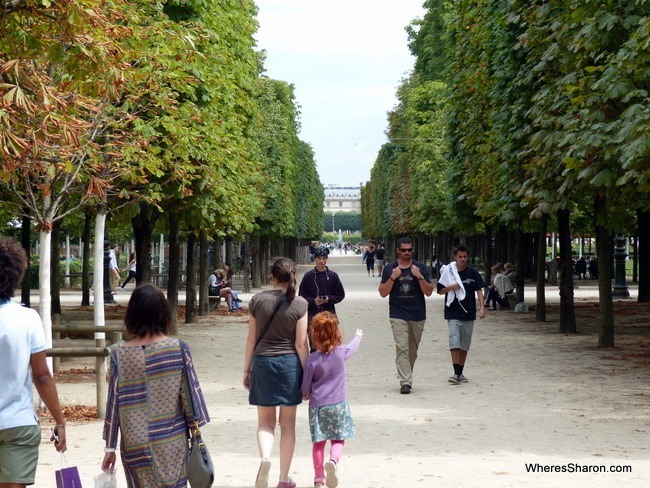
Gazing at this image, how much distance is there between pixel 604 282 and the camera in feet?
68.9

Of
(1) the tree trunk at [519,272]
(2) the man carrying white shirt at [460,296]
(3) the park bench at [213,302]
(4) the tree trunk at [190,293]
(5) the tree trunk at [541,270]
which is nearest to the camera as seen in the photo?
(2) the man carrying white shirt at [460,296]

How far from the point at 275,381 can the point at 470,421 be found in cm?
414

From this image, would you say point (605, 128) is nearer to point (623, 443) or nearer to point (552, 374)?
point (552, 374)

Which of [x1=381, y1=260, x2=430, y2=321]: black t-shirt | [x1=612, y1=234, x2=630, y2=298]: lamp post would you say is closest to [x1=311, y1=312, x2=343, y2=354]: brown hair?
[x1=381, y1=260, x2=430, y2=321]: black t-shirt

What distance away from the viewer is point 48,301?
13.6 metres

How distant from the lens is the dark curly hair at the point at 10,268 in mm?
6066

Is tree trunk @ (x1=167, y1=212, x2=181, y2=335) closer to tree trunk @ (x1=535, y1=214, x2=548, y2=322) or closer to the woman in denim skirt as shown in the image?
tree trunk @ (x1=535, y1=214, x2=548, y2=322)

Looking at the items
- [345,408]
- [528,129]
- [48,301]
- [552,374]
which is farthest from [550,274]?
[345,408]

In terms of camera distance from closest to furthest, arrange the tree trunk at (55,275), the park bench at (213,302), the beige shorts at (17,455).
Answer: the beige shorts at (17,455)
the tree trunk at (55,275)
the park bench at (213,302)

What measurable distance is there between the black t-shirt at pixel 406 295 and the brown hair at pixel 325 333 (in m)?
5.33

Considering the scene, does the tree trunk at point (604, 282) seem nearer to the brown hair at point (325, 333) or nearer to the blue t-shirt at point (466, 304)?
the blue t-shirt at point (466, 304)

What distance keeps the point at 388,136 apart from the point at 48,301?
78.3m

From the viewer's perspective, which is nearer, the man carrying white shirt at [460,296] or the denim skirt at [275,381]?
the denim skirt at [275,381]

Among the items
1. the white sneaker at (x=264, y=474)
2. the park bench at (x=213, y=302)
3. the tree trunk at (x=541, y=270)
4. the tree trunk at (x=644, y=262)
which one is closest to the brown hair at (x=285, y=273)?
the white sneaker at (x=264, y=474)
